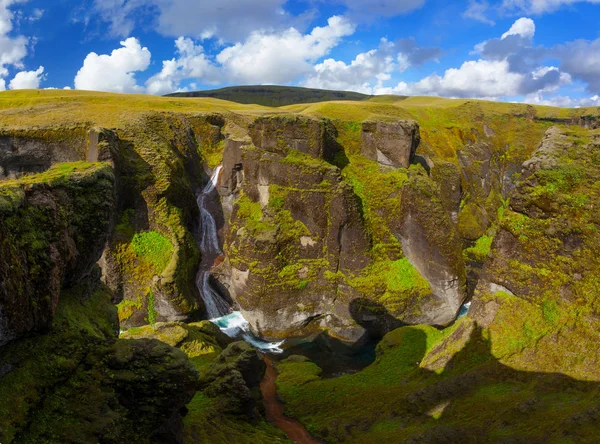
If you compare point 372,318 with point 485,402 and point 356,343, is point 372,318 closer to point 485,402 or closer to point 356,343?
point 356,343

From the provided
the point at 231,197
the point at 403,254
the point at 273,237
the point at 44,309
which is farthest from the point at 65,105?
the point at 44,309

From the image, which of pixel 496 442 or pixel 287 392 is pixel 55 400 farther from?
pixel 287 392

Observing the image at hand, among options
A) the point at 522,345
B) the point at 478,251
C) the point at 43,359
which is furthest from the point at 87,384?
the point at 478,251

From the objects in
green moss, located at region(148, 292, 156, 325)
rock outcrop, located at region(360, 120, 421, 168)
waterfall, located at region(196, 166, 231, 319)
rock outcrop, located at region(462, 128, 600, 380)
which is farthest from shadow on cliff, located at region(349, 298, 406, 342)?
green moss, located at region(148, 292, 156, 325)


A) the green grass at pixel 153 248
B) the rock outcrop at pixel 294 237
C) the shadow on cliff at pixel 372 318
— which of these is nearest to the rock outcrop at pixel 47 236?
the rock outcrop at pixel 294 237

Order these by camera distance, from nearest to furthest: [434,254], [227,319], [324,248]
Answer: [434,254] < [324,248] < [227,319]

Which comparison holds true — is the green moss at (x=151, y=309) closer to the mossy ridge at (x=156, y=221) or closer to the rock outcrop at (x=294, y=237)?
the mossy ridge at (x=156, y=221)
